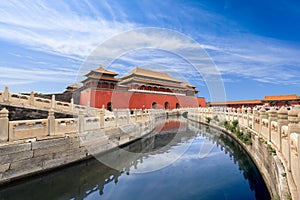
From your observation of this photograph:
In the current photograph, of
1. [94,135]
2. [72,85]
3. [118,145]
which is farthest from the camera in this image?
[72,85]

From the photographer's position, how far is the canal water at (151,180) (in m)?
5.13

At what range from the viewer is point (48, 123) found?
21.1 feet

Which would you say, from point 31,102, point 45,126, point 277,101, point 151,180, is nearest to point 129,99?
point 31,102

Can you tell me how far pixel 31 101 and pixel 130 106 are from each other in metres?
16.5

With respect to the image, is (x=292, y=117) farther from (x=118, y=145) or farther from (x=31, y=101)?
(x=31, y=101)

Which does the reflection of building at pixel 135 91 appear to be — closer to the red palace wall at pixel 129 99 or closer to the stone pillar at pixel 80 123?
the red palace wall at pixel 129 99

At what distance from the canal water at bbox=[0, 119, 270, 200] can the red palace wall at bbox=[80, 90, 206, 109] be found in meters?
15.1

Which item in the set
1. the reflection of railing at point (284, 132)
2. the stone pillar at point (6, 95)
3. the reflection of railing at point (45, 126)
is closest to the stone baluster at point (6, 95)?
the stone pillar at point (6, 95)

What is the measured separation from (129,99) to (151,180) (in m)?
21.6

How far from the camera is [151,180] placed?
618cm

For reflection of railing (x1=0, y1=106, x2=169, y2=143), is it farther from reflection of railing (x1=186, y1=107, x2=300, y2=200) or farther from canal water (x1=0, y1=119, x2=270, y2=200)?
reflection of railing (x1=186, y1=107, x2=300, y2=200)

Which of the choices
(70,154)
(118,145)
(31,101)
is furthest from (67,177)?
(31,101)

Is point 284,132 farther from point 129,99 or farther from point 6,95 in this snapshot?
point 129,99

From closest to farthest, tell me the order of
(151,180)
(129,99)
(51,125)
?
(151,180) < (51,125) < (129,99)
